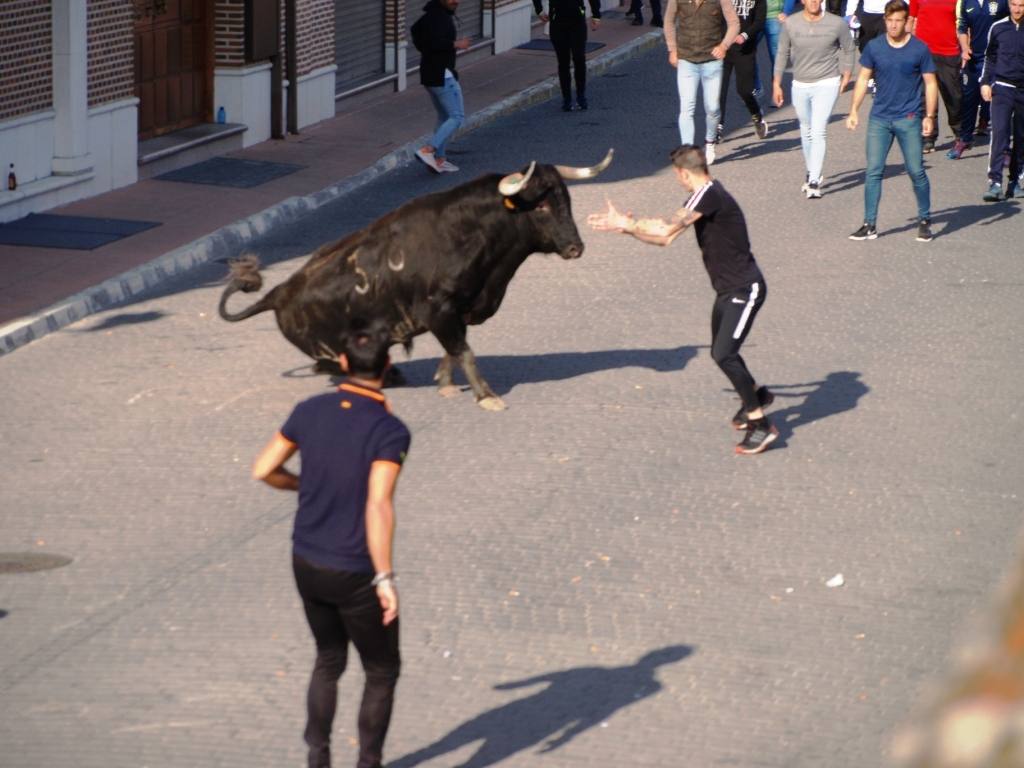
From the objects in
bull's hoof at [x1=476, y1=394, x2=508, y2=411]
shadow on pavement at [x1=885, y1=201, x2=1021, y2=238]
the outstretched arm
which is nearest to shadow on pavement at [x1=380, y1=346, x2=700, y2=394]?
bull's hoof at [x1=476, y1=394, x2=508, y2=411]

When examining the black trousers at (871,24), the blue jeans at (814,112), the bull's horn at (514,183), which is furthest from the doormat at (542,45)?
the bull's horn at (514,183)

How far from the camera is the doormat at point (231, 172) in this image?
60.0 feet

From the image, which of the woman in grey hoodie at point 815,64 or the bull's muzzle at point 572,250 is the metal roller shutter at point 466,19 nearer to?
the woman in grey hoodie at point 815,64

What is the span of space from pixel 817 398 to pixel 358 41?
15112 mm

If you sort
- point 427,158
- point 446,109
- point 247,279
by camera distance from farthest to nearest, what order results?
point 446,109, point 427,158, point 247,279

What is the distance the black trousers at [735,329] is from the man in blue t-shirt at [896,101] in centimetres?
608

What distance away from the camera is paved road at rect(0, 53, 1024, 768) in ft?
20.3

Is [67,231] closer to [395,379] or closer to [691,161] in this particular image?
[395,379]

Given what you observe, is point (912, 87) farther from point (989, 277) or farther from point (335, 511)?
point (335, 511)

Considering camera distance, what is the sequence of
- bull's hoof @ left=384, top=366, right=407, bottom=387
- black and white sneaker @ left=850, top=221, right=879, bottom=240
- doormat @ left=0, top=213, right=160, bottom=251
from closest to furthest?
bull's hoof @ left=384, top=366, right=407, bottom=387, doormat @ left=0, top=213, right=160, bottom=251, black and white sneaker @ left=850, top=221, right=879, bottom=240

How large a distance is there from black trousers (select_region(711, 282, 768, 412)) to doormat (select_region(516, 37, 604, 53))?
20.4 meters

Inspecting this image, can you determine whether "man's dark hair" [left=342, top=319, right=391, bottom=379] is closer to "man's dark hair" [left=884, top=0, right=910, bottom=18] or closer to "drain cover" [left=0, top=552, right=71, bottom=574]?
"drain cover" [left=0, top=552, right=71, bottom=574]

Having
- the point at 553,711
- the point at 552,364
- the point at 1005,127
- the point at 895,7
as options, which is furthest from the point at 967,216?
the point at 553,711

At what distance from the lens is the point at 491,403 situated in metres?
10.6
